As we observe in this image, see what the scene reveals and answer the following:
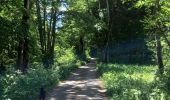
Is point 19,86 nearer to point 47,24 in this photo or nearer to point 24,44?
point 24,44

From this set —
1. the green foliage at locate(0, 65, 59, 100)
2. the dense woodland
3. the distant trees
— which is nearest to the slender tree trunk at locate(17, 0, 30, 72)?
the dense woodland

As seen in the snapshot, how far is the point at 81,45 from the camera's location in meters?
75.9

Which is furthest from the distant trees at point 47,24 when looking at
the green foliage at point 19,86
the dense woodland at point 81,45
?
the green foliage at point 19,86

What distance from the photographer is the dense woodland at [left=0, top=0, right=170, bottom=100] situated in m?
19.0

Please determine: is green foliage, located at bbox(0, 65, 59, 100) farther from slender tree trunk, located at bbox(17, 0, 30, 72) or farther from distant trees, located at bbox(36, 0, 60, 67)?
distant trees, located at bbox(36, 0, 60, 67)

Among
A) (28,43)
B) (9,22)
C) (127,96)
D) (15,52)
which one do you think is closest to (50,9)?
(15,52)

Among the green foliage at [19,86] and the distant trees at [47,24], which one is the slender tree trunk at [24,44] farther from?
the distant trees at [47,24]

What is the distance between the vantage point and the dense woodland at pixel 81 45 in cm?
1897

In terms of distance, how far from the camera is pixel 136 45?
214 ft

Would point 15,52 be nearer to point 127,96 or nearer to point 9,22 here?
point 9,22

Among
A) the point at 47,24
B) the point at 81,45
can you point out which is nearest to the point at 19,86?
the point at 47,24

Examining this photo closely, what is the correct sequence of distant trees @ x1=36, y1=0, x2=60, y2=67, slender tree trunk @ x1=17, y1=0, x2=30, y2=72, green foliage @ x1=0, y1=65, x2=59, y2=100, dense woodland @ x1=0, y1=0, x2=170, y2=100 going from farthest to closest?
1. distant trees @ x1=36, y1=0, x2=60, y2=67
2. slender tree trunk @ x1=17, y1=0, x2=30, y2=72
3. dense woodland @ x1=0, y1=0, x2=170, y2=100
4. green foliage @ x1=0, y1=65, x2=59, y2=100

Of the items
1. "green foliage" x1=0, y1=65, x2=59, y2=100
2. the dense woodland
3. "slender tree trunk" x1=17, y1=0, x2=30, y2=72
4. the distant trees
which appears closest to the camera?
"green foliage" x1=0, y1=65, x2=59, y2=100

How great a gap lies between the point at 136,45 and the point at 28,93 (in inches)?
1880
